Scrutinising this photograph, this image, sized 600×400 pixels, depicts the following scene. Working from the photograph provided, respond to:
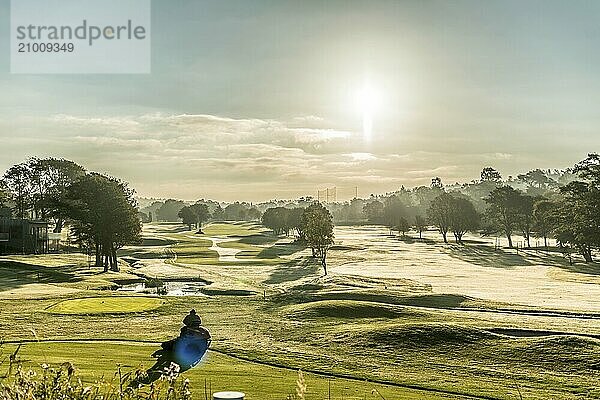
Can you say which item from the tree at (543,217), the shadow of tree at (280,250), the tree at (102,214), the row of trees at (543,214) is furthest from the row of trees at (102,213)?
the tree at (543,217)

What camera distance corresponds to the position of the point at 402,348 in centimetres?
3108

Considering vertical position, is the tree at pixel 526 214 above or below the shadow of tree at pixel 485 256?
above

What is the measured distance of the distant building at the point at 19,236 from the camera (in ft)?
291

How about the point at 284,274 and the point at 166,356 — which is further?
the point at 284,274

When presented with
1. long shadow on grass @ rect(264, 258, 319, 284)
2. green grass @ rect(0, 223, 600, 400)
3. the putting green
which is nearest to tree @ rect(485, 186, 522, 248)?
long shadow on grass @ rect(264, 258, 319, 284)

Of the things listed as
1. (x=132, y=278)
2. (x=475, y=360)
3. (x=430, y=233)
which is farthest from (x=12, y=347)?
(x=430, y=233)

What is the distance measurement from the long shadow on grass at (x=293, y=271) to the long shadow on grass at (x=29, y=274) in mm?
21461

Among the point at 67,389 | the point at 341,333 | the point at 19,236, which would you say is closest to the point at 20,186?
the point at 19,236

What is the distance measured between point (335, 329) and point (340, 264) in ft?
191

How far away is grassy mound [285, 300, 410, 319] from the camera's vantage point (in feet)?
133

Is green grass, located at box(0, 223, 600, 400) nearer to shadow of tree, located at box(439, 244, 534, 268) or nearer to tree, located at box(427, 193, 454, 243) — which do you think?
shadow of tree, located at box(439, 244, 534, 268)

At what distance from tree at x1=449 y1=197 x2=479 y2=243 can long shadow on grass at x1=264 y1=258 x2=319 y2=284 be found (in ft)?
153

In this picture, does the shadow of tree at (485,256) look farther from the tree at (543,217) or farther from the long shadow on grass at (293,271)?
the long shadow on grass at (293,271)

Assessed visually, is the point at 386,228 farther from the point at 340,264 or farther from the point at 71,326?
the point at 71,326
